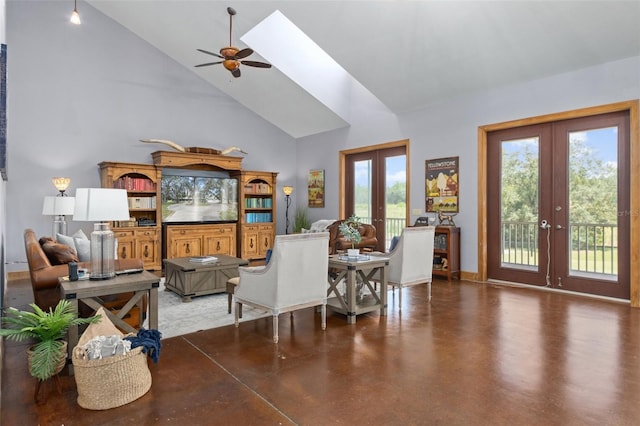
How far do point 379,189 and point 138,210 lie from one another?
15.4 ft

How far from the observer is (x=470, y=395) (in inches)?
97.8

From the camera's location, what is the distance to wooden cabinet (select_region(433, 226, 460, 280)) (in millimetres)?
6254

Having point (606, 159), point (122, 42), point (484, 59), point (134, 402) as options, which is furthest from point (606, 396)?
point (122, 42)

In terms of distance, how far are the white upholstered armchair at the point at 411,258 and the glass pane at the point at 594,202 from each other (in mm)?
2163

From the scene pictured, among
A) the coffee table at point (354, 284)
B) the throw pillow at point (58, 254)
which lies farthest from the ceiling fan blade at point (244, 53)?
the throw pillow at point (58, 254)

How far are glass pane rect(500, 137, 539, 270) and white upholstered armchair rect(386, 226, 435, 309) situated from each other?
194cm

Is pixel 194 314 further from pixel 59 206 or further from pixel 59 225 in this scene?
pixel 59 225

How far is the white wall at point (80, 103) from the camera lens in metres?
6.57

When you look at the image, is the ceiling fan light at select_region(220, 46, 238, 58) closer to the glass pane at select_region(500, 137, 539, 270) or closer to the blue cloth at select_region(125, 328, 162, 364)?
the blue cloth at select_region(125, 328, 162, 364)

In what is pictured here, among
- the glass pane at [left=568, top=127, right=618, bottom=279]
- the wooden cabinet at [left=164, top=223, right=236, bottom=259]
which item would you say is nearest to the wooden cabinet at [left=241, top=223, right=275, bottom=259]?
the wooden cabinet at [left=164, top=223, right=236, bottom=259]

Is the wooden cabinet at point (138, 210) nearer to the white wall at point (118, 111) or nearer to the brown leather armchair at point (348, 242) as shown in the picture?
the white wall at point (118, 111)

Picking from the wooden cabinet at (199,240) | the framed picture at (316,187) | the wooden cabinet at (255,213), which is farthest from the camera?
the framed picture at (316,187)

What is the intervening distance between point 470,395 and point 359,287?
7.21 feet

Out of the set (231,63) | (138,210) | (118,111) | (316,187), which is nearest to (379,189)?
(316,187)
